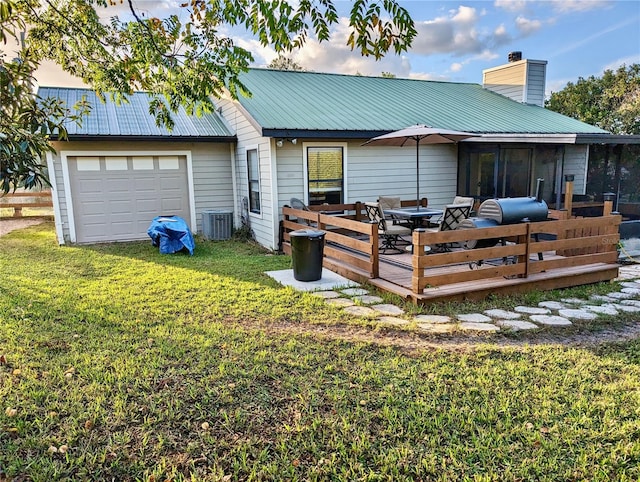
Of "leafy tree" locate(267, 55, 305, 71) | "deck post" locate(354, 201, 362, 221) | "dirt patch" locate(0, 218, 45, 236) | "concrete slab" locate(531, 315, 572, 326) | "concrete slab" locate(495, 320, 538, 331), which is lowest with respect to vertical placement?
"concrete slab" locate(531, 315, 572, 326)

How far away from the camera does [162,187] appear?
34.7 ft

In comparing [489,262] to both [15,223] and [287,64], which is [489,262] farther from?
[287,64]

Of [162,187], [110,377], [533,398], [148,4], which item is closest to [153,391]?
[110,377]

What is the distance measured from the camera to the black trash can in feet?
20.8

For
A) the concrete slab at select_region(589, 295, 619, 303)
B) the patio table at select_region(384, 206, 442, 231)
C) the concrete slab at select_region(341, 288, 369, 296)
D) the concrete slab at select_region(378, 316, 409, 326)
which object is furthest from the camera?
the patio table at select_region(384, 206, 442, 231)

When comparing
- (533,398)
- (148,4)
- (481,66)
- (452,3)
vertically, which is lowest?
(533,398)

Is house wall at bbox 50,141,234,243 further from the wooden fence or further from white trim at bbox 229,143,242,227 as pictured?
the wooden fence

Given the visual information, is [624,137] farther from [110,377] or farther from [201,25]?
[110,377]

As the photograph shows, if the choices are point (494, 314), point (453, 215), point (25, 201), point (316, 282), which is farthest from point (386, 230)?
point (25, 201)

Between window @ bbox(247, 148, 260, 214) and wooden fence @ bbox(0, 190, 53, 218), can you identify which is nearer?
window @ bbox(247, 148, 260, 214)

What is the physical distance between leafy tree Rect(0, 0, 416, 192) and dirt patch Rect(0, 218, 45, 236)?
31.1 feet

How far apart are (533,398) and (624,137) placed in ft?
26.6

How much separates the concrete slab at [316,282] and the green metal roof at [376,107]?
2.88m

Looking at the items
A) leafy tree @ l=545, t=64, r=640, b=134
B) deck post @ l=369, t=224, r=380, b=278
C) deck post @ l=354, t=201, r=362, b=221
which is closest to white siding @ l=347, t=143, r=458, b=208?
deck post @ l=354, t=201, r=362, b=221
